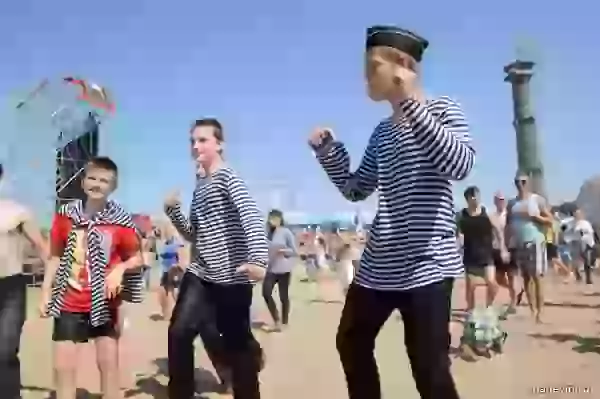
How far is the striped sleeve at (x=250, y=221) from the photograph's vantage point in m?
3.24

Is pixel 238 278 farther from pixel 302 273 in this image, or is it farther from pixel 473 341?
pixel 302 273

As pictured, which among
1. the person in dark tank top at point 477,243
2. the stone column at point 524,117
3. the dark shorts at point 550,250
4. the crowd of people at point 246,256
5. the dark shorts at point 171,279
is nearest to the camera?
the crowd of people at point 246,256

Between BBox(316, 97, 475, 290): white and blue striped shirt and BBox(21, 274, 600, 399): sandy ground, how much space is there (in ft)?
1.40

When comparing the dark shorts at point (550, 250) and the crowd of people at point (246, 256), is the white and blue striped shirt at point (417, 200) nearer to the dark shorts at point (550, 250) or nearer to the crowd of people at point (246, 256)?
the crowd of people at point (246, 256)

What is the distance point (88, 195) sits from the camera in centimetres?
392

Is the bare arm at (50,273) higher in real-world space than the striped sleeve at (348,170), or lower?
lower

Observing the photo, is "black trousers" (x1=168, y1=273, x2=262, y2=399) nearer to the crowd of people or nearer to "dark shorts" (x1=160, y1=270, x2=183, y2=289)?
the crowd of people

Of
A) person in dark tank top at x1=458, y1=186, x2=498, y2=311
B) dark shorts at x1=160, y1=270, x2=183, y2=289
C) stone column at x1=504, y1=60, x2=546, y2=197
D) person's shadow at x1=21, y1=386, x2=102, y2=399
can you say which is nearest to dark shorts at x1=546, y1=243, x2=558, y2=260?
person in dark tank top at x1=458, y1=186, x2=498, y2=311

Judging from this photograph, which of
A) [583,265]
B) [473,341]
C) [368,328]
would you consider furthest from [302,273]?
[368,328]

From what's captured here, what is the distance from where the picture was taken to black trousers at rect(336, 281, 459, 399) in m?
2.43

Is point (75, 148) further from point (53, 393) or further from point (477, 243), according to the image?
point (53, 393)

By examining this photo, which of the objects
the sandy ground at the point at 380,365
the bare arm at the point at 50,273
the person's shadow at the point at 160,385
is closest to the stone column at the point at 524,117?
the sandy ground at the point at 380,365

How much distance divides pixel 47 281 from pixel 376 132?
208 centimetres

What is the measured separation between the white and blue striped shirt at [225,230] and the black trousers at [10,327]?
2.71 ft
